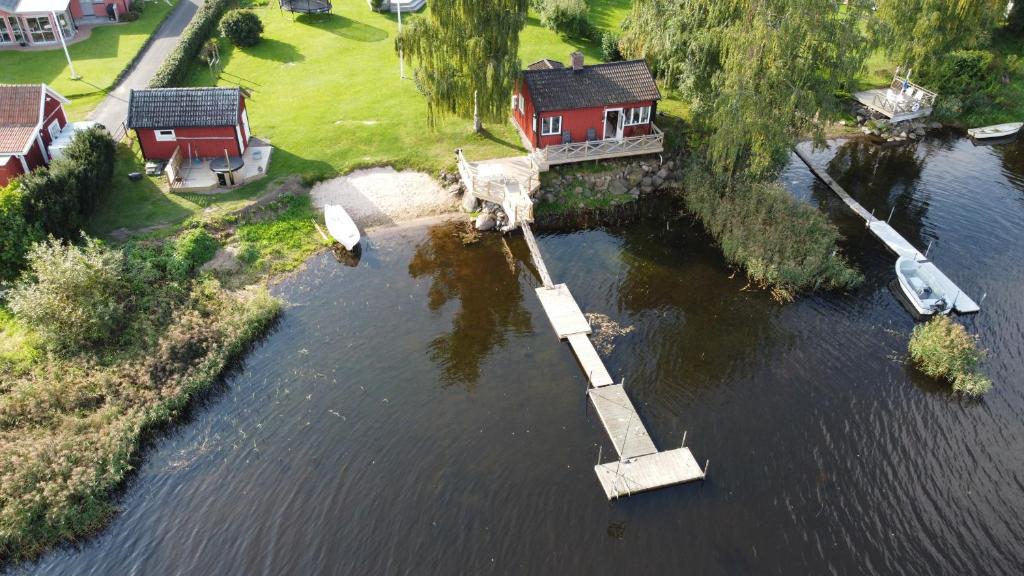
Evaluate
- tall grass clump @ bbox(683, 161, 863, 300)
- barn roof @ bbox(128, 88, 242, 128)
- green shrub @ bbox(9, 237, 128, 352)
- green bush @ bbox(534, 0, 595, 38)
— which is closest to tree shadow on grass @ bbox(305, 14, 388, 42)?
green bush @ bbox(534, 0, 595, 38)

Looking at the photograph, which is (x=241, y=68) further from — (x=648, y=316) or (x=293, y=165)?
(x=648, y=316)

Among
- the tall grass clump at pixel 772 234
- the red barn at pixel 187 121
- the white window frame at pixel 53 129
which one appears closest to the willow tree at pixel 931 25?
the tall grass clump at pixel 772 234

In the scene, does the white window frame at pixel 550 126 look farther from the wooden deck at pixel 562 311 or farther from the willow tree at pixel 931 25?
the willow tree at pixel 931 25

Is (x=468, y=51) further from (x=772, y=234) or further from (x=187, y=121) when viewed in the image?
(x=772, y=234)

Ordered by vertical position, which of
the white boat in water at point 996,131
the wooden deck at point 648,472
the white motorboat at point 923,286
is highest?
the white boat in water at point 996,131

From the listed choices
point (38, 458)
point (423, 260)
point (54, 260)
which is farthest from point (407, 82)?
point (38, 458)

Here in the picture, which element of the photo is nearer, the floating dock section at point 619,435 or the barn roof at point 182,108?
the floating dock section at point 619,435

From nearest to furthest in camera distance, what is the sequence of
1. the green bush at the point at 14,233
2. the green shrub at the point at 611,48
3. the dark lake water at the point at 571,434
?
1. the dark lake water at the point at 571,434
2. the green bush at the point at 14,233
3. the green shrub at the point at 611,48
